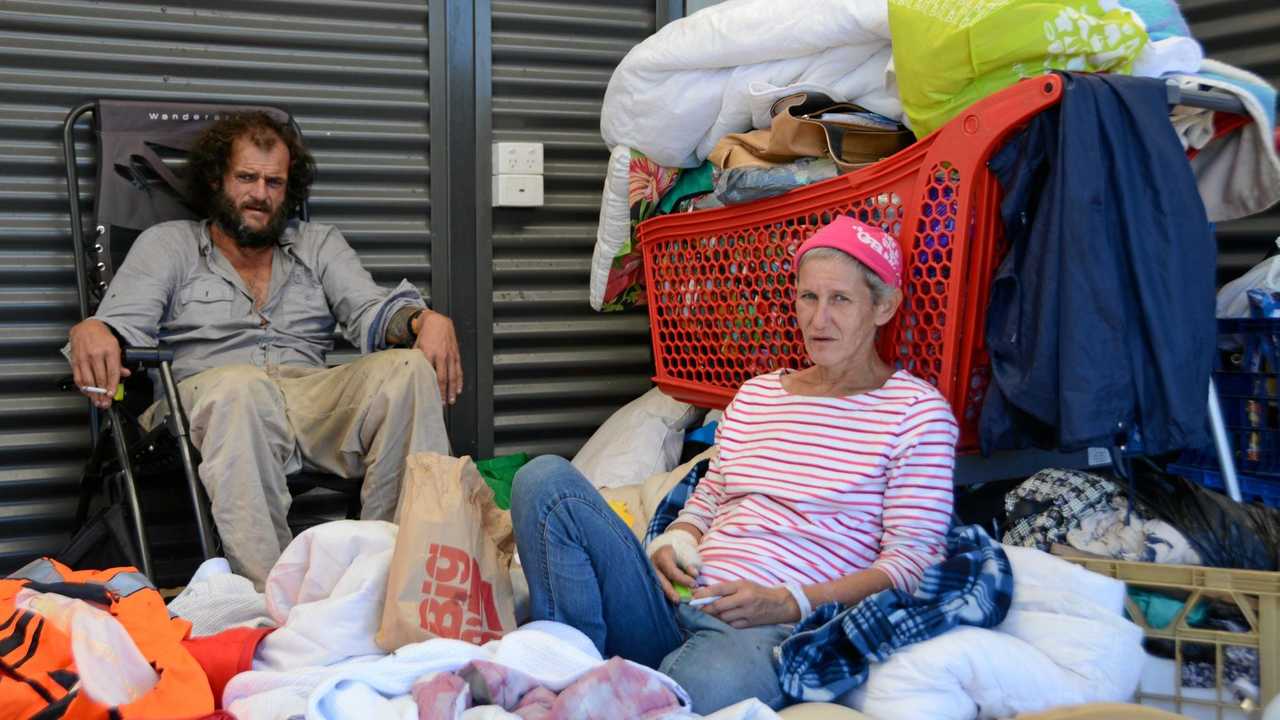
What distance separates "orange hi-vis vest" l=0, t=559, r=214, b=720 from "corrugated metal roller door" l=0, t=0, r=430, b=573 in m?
1.44

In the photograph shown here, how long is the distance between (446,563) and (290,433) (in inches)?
40.3

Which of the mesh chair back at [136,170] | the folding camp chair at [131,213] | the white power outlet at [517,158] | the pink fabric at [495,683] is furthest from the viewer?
the white power outlet at [517,158]

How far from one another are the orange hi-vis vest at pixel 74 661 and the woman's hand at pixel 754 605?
940 mm

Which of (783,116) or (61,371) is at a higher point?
(783,116)

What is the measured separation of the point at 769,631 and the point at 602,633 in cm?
32

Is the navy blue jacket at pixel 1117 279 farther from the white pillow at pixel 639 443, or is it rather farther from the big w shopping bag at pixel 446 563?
the white pillow at pixel 639 443

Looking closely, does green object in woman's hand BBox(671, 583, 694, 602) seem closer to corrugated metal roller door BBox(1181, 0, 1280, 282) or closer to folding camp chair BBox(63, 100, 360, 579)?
folding camp chair BBox(63, 100, 360, 579)

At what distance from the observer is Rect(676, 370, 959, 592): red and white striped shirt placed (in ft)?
7.96

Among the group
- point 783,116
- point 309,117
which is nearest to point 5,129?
point 309,117

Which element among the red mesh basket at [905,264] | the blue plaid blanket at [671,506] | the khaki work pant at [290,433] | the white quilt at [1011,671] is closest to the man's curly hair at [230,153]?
the khaki work pant at [290,433]

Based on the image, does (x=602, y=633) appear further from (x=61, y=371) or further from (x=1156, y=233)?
(x=61, y=371)

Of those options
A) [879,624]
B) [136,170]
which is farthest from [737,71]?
[136,170]

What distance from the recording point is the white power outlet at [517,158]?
14.0 feet

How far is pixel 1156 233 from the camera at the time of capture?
2.38 meters
